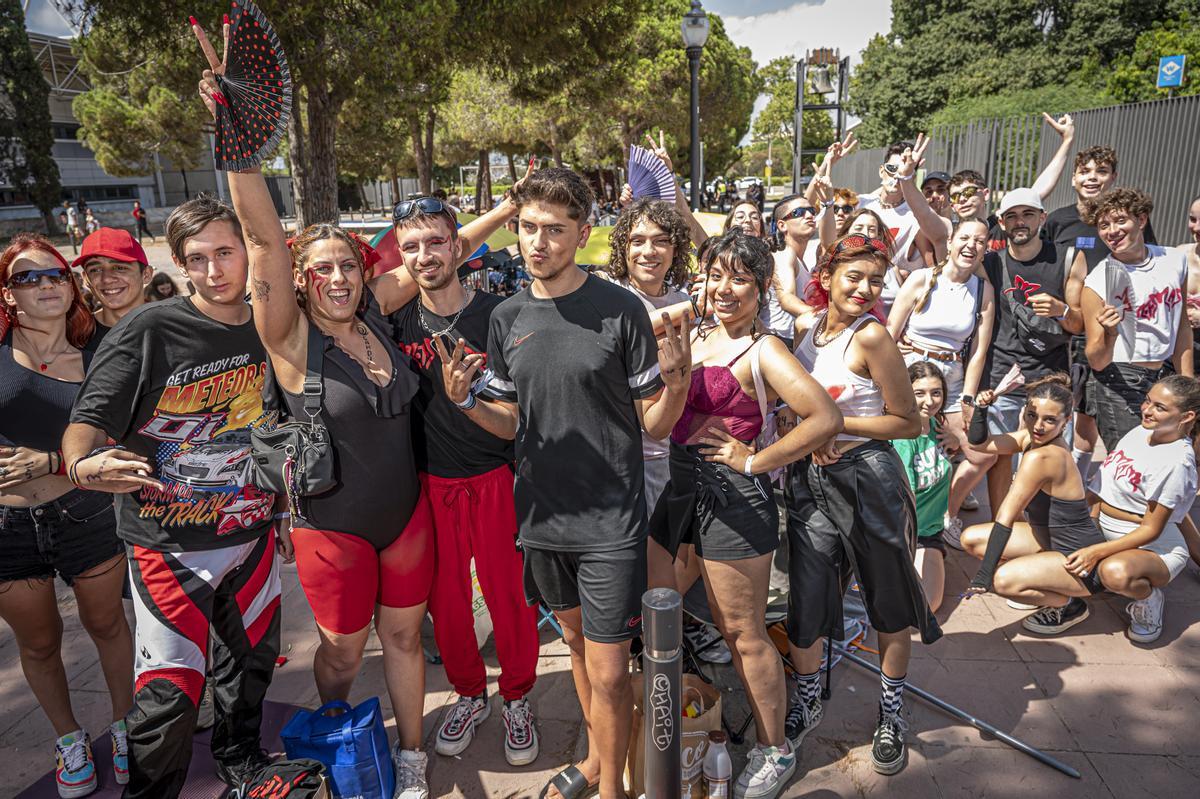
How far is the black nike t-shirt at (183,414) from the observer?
7.81 feet

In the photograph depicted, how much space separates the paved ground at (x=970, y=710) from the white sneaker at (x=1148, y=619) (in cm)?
6

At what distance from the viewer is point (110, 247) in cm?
320

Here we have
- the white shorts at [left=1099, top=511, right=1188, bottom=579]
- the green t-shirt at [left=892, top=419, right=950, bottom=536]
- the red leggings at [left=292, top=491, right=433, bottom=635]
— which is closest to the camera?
the red leggings at [left=292, top=491, right=433, bottom=635]

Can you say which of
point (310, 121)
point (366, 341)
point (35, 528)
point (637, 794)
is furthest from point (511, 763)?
point (310, 121)

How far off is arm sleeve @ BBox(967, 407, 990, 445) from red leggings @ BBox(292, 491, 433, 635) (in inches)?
135

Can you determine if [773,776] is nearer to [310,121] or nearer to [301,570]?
[301,570]

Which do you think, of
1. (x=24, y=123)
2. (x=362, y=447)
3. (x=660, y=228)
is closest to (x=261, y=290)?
(x=362, y=447)

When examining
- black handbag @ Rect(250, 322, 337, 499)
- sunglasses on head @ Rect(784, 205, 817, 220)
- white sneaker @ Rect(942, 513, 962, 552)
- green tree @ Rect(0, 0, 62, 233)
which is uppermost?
green tree @ Rect(0, 0, 62, 233)

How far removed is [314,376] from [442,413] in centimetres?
57

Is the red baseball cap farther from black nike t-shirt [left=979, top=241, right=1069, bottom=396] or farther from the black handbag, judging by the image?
black nike t-shirt [left=979, top=241, right=1069, bottom=396]

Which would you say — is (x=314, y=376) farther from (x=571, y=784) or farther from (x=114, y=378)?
(x=571, y=784)

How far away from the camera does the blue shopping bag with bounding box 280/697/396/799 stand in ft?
8.84

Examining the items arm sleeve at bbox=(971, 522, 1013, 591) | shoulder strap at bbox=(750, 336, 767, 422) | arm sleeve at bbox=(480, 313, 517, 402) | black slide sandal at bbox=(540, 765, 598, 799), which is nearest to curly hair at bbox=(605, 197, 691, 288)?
shoulder strap at bbox=(750, 336, 767, 422)

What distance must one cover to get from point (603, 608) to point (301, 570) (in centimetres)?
112
